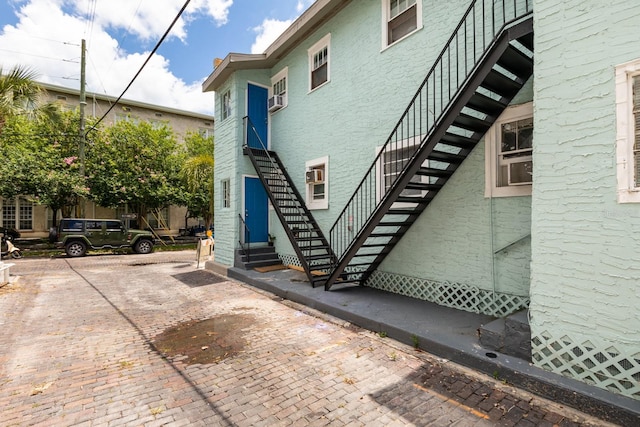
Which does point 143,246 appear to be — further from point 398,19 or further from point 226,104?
point 398,19

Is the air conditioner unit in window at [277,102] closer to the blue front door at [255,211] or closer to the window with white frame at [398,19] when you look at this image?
the blue front door at [255,211]

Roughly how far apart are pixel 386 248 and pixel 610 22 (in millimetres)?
4523

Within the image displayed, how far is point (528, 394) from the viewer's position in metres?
3.13

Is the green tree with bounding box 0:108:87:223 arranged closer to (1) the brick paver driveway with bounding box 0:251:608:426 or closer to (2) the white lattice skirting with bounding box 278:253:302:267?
(1) the brick paver driveway with bounding box 0:251:608:426

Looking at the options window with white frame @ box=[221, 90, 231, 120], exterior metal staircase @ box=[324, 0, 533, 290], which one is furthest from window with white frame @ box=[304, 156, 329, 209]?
window with white frame @ box=[221, 90, 231, 120]

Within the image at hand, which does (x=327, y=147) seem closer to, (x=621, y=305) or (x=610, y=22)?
(x=610, y=22)

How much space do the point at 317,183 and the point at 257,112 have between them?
11.8ft

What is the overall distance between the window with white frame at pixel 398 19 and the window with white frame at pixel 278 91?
3984mm

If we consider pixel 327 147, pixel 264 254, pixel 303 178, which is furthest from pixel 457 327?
pixel 264 254

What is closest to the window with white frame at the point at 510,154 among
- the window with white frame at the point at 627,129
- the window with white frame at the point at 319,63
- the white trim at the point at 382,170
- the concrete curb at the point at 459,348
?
the white trim at the point at 382,170

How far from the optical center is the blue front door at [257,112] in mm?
10266

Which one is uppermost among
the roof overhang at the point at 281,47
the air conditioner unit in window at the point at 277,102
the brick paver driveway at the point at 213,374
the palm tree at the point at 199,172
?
the roof overhang at the point at 281,47

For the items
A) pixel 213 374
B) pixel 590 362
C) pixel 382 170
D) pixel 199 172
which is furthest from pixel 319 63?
pixel 199 172

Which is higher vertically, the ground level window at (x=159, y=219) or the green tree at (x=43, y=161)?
the green tree at (x=43, y=161)
